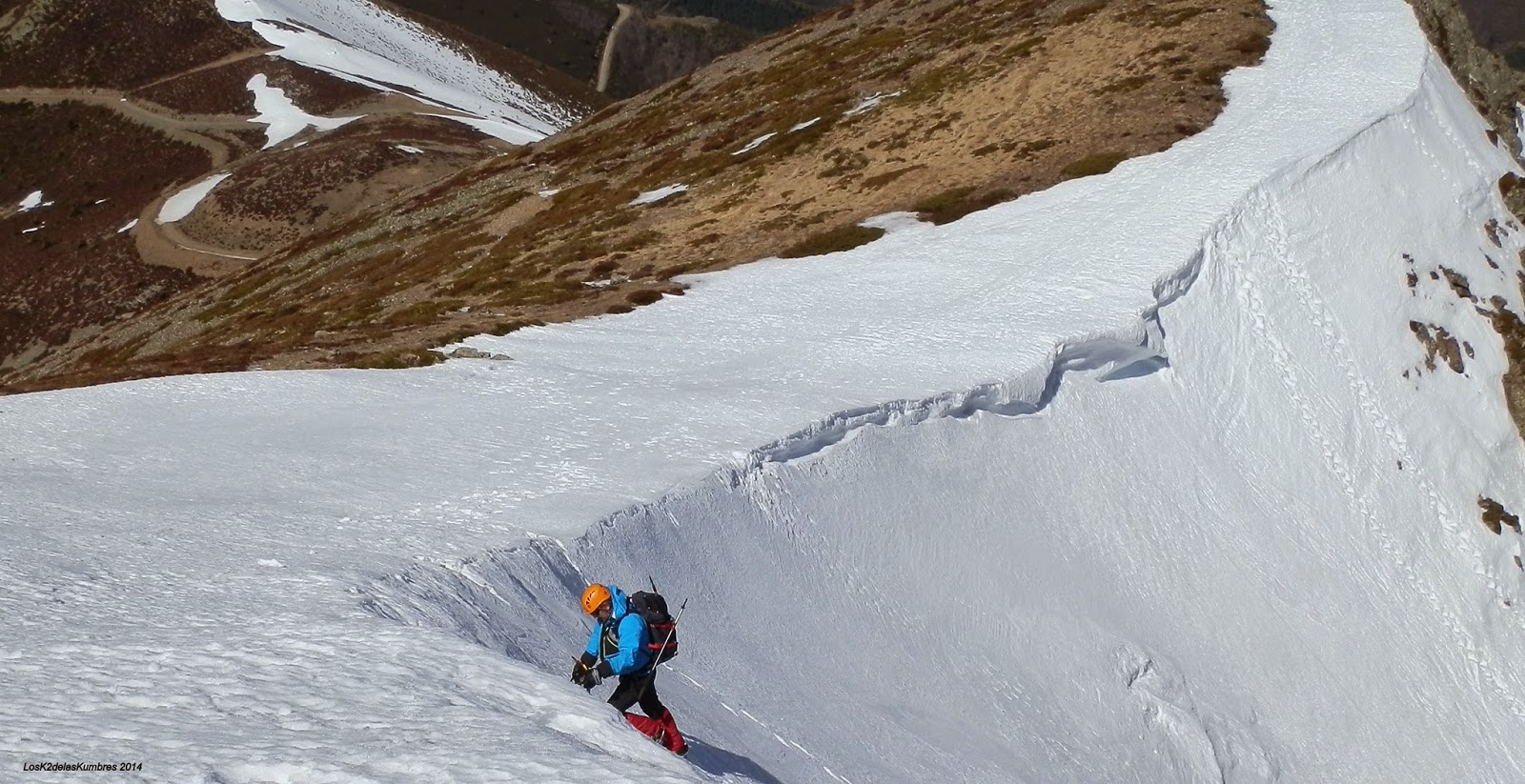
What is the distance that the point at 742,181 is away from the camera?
63.5 m

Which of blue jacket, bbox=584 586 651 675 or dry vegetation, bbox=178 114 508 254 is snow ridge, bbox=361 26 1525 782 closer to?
blue jacket, bbox=584 586 651 675

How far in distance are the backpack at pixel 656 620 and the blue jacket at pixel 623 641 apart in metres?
0.10

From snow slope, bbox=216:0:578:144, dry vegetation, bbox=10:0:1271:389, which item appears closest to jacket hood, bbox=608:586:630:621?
dry vegetation, bbox=10:0:1271:389

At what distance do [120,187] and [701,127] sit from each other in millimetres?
70757

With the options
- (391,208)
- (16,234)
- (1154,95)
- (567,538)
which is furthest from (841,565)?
(16,234)

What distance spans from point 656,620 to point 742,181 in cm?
4813

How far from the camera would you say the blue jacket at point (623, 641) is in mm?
16781

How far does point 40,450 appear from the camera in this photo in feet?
94.1

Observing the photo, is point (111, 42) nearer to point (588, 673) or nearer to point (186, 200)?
point (186, 200)

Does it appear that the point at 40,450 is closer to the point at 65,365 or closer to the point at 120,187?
the point at 65,365

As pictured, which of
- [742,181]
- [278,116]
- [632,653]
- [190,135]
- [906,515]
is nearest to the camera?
[632,653]

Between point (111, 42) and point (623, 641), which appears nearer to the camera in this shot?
point (623, 641)

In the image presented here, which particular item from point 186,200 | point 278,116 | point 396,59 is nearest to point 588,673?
point 186,200

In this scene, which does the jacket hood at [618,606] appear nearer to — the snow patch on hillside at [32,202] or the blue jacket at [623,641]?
the blue jacket at [623,641]
